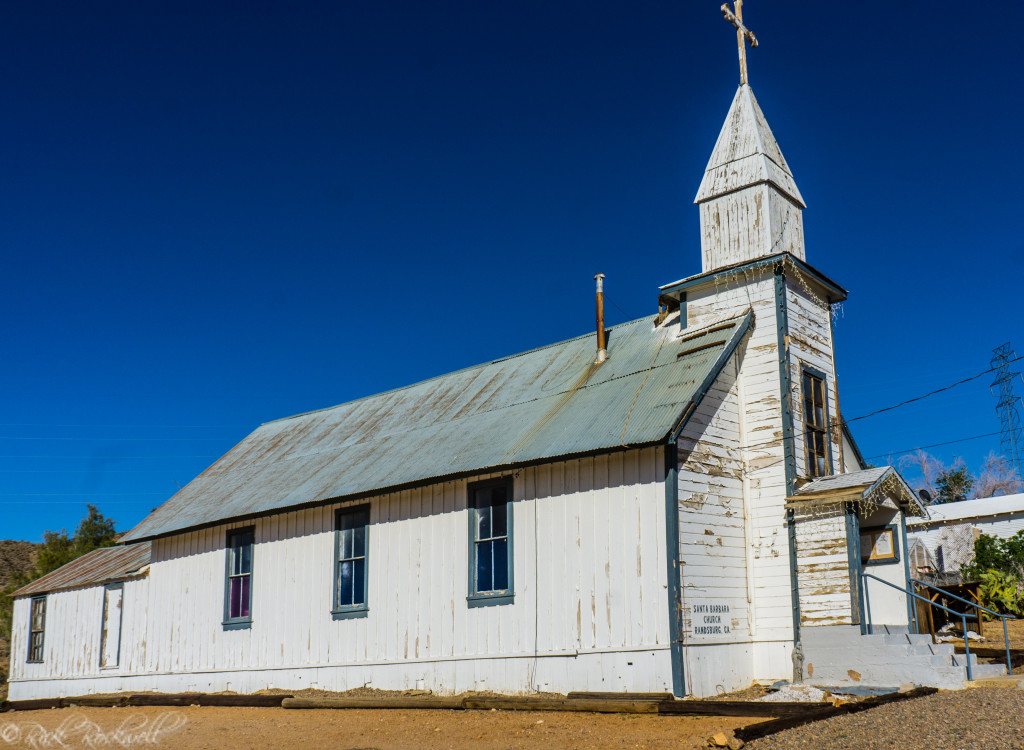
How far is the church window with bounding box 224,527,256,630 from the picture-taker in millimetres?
20250

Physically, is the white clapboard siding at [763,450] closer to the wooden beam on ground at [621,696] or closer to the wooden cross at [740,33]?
the wooden beam on ground at [621,696]

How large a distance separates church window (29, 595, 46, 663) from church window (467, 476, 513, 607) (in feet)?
51.8

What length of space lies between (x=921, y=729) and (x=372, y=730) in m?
6.85

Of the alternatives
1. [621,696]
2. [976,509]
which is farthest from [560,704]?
[976,509]

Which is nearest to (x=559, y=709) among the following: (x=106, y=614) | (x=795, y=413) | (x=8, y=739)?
(x=795, y=413)

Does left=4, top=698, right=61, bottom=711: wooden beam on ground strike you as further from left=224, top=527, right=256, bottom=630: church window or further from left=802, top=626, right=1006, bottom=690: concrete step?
left=802, top=626, right=1006, bottom=690: concrete step

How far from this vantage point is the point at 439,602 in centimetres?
1642

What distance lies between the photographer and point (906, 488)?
15.3 meters

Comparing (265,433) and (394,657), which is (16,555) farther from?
(394,657)

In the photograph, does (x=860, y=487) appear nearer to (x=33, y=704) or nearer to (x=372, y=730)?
(x=372, y=730)

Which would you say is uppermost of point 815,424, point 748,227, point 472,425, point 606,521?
point 748,227

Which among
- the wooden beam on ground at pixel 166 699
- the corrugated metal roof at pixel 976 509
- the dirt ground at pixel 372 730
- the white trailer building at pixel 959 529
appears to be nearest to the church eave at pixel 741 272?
the dirt ground at pixel 372 730

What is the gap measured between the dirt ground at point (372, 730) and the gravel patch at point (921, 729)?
105 cm

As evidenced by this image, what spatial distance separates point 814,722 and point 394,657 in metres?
8.59
